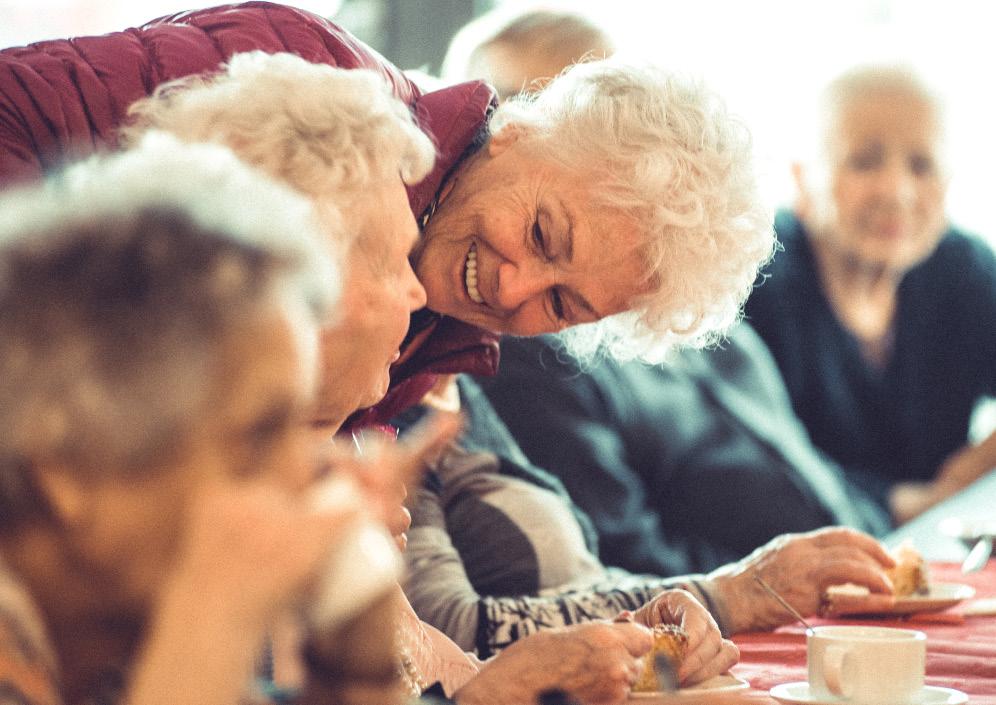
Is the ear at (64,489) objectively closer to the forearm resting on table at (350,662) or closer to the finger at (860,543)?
the forearm resting on table at (350,662)

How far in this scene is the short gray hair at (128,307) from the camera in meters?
0.61

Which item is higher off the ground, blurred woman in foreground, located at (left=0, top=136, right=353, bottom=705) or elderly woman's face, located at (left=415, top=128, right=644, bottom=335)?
blurred woman in foreground, located at (left=0, top=136, right=353, bottom=705)

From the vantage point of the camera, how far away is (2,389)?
2.03 feet

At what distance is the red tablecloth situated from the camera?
1384 millimetres

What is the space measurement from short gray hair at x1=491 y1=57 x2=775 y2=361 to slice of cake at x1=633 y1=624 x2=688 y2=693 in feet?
1.87

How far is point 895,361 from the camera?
409 centimetres

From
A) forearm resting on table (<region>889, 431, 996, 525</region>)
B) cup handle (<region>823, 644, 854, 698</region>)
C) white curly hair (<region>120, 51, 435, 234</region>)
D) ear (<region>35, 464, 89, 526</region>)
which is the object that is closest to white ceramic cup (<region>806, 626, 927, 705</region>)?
cup handle (<region>823, 644, 854, 698</region>)

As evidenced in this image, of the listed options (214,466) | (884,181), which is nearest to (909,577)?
(214,466)

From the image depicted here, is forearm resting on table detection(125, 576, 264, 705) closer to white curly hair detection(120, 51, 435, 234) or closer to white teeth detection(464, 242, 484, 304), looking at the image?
white curly hair detection(120, 51, 435, 234)

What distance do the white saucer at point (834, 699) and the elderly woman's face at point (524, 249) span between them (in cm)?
66

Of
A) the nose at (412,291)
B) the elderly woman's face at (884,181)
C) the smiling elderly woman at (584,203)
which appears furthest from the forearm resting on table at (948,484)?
the nose at (412,291)

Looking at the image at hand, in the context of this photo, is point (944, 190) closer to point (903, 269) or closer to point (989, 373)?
point (903, 269)

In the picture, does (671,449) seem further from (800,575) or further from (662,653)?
(662,653)

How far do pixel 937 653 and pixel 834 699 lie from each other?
358 mm
